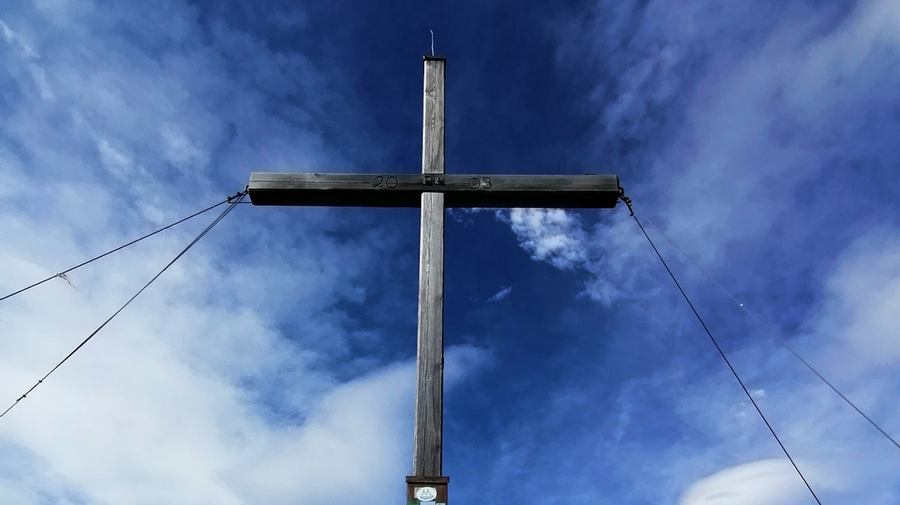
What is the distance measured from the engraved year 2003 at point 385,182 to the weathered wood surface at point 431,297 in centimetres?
29

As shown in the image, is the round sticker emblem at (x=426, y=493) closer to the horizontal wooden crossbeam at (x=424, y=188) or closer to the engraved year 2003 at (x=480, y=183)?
the horizontal wooden crossbeam at (x=424, y=188)

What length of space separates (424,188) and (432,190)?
0.25 ft

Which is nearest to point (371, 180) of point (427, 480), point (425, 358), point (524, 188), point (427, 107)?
point (427, 107)

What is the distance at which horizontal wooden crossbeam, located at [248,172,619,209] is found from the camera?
5.22 m

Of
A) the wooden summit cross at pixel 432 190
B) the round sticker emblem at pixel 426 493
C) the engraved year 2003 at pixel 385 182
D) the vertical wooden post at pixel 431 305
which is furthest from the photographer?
the engraved year 2003 at pixel 385 182

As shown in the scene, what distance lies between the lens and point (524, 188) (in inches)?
209

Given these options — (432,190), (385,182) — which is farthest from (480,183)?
(385,182)

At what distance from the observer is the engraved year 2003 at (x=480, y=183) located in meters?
5.23

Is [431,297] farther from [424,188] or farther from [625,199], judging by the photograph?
[625,199]

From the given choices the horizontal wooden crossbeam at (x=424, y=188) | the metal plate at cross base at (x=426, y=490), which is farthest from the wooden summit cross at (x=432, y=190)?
A: the metal plate at cross base at (x=426, y=490)

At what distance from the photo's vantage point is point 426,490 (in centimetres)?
413

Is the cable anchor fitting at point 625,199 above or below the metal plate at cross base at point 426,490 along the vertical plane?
above

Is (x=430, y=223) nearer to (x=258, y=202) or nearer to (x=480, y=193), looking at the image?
(x=480, y=193)

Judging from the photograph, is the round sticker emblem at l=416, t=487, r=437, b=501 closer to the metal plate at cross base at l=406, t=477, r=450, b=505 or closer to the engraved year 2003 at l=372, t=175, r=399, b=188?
the metal plate at cross base at l=406, t=477, r=450, b=505
